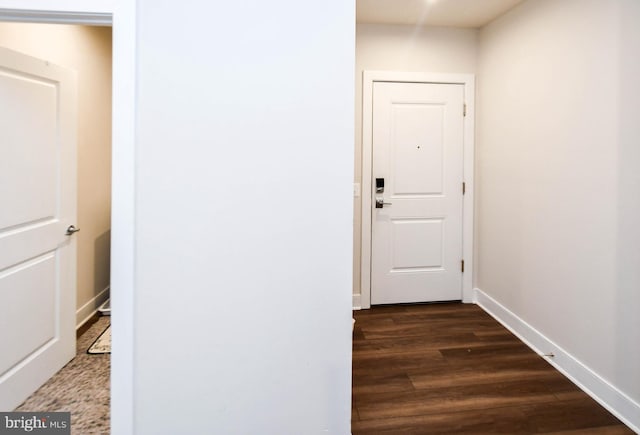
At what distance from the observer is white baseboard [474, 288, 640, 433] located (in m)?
1.79

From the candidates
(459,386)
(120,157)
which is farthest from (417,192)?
(120,157)

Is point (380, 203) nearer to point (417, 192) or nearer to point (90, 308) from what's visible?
point (417, 192)

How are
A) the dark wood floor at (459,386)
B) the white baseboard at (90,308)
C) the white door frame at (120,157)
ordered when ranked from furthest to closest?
the white baseboard at (90,308), the dark wood floor at (459,386), the white door frame at (120,157)

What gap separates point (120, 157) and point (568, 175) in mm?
2510

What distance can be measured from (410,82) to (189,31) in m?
2.29

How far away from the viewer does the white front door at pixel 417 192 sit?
3.17 meters

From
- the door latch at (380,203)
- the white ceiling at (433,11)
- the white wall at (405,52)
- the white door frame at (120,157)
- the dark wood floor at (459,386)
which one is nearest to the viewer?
the white door frame at (120,157)

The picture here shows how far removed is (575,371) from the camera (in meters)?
2.13

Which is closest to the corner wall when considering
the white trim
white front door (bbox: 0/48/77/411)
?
white front door (bbox: 0/48/77/411)

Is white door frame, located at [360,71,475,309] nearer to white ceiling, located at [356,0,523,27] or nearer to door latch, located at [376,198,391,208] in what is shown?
door latch, located at [376,198,391,208]

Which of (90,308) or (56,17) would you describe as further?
(90,308)

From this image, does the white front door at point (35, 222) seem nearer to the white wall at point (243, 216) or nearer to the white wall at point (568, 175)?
the white wall at point (243, 216)

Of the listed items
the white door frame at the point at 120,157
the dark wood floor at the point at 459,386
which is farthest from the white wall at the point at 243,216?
the dark wood floor at the point at 459,386

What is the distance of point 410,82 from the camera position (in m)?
3.16
